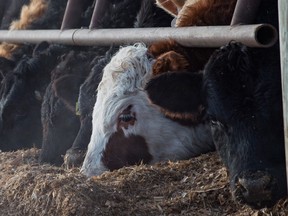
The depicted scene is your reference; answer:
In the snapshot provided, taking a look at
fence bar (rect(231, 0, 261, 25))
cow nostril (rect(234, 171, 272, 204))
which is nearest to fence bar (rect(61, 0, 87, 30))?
fence bar (rect(231, 0, 261, 25))

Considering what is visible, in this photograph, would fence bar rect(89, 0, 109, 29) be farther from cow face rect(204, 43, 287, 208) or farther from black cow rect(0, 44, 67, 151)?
cow face rect(204, 43, 287, 208)

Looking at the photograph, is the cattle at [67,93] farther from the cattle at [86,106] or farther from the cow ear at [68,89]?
the cattle at [86,106]

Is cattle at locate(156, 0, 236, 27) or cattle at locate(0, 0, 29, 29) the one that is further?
cattle at locate(0, 0, 29, 29)

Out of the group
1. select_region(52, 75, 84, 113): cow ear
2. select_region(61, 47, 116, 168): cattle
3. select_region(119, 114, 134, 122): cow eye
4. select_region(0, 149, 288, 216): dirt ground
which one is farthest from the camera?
select_region(52, 75, 84, 113): cow ear

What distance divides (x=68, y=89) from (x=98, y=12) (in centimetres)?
85

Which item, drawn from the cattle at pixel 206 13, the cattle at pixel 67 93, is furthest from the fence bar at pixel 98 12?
the cattle at pixel 206 13

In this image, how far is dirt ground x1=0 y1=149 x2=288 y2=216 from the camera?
15.9 feet

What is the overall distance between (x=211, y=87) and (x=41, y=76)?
3987 millimetres

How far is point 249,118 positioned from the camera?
5.12 m

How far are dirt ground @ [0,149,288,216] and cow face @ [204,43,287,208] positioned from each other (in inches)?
5.5

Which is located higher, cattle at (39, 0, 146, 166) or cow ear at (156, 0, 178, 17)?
cow ear at (156, 0, 178, 17)

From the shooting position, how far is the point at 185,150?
678 cm

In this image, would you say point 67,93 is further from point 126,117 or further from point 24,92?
point 126,117

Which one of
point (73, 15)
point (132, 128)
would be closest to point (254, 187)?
point (132, 128)
